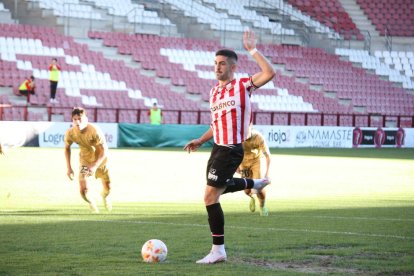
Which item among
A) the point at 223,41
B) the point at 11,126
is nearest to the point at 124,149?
the point at 11,126

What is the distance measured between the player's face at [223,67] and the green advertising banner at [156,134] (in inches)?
1067

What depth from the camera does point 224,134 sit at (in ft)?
32.2

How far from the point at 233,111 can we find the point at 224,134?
26 centimetres

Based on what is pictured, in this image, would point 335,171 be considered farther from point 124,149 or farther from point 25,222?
point 25,222

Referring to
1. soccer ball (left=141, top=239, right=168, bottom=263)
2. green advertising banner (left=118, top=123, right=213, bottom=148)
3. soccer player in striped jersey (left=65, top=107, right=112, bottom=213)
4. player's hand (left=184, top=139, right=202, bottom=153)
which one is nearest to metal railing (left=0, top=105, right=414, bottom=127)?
green advertising banner (left=118, top=123, right=213, bottom=148)

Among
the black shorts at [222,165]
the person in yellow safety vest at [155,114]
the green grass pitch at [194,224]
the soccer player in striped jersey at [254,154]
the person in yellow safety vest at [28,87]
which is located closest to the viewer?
the green grass pitch at [194,224]

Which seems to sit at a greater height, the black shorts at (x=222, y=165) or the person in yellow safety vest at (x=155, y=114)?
the black shorts at (x=222, y=165)

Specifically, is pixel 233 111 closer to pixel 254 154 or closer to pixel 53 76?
pixel 254 154

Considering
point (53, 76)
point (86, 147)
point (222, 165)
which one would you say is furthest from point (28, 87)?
point (222, 165)

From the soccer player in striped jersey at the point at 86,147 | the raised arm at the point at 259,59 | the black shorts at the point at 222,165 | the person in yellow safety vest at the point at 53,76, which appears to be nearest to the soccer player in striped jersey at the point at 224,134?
the black shorts at the point at 222,165

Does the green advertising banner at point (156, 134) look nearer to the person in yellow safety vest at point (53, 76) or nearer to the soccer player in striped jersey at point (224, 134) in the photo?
the person in yellow safety vest at point (53, 76)

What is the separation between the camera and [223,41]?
49.2 meters

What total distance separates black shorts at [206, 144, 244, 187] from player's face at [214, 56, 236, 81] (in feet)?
2.43

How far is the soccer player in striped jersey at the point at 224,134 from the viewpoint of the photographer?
9.62m
